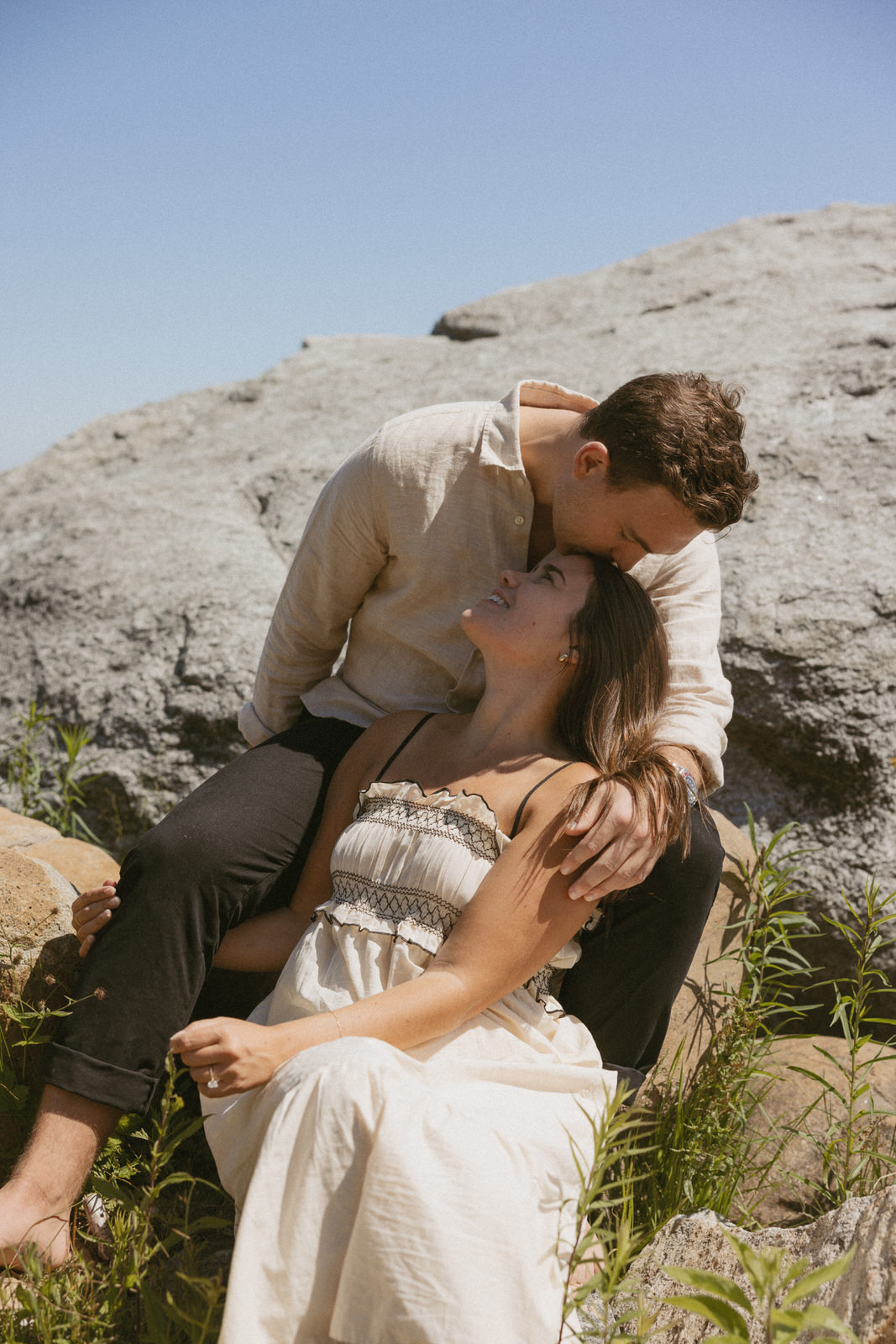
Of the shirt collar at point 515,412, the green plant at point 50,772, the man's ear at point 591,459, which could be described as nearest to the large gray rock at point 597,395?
the green plant at point 50,772

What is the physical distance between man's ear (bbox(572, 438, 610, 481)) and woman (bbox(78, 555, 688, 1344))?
0.96 feet

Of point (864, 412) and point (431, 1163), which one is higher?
point (864, 412)

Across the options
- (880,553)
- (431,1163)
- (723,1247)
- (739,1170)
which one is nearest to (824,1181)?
(739,1170)

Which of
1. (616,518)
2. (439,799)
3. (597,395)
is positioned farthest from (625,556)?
(597,395)

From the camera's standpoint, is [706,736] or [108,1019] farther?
[706,736]

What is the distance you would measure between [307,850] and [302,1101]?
3.51ft

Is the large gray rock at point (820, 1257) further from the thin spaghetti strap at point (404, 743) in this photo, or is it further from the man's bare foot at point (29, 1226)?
the thin spaghetti strap at point (404, 743)

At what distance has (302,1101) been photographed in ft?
6.82

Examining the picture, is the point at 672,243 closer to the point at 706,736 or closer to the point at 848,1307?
the point at 706,736

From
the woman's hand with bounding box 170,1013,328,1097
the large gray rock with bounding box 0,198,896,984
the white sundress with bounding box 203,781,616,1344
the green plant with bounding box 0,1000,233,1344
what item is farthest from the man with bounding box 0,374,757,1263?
the large gray rock with bounding box 0,198,896,984

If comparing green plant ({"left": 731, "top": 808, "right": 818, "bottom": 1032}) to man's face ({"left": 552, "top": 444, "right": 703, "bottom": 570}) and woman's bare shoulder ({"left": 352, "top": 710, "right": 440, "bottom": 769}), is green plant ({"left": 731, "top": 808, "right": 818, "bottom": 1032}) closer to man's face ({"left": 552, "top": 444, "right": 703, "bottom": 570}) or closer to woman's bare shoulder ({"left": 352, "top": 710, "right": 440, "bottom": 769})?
man's face ({"left": 552, "top": 444, "right": 703, "bottom": 570})

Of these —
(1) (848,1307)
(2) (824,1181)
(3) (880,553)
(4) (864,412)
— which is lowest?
(2) (824,1181)

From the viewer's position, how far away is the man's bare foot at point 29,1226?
2293 millimetres

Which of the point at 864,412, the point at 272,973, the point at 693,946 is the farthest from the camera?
the point at 864,412
